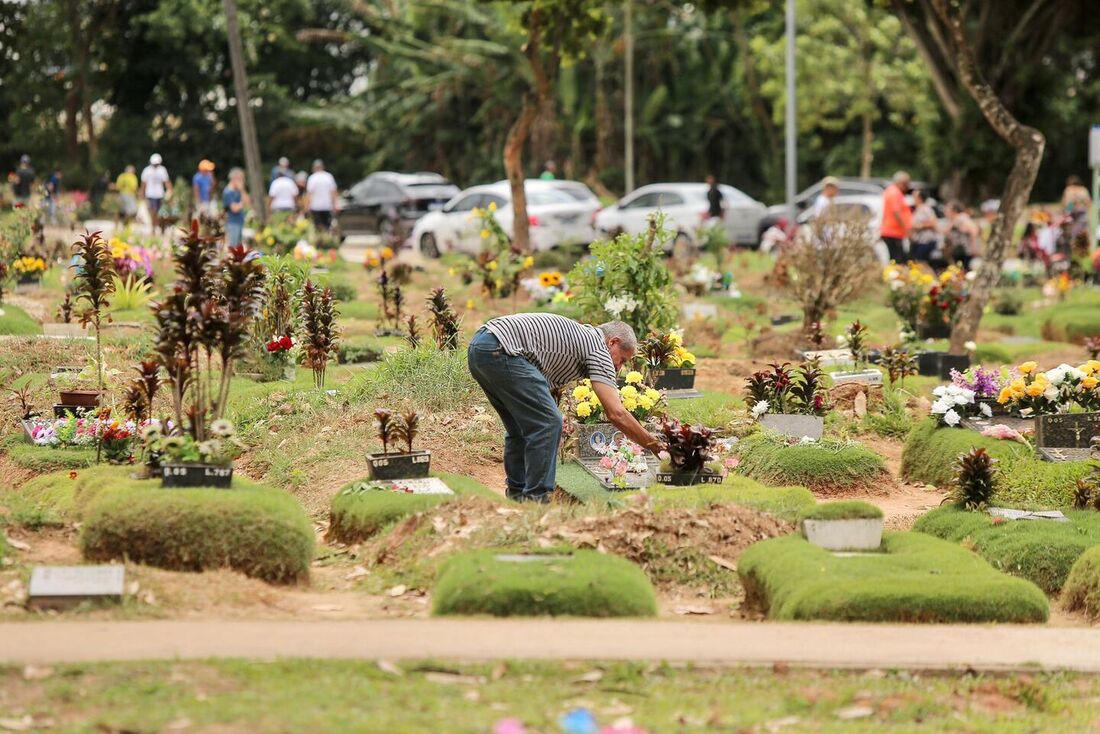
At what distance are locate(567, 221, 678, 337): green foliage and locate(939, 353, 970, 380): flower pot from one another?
2.81m

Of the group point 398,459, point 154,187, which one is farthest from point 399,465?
point 154,187

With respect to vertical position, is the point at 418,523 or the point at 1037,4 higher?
the point at 1037,4

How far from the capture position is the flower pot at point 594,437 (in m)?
11.6

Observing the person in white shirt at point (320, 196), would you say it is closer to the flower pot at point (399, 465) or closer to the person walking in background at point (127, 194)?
the person walking in background at point (127, 194)

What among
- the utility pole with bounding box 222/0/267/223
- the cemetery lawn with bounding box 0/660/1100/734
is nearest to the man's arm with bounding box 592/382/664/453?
the cemetery lawn with bounding box 0/660/1100/734

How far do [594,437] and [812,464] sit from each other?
152 centimetres

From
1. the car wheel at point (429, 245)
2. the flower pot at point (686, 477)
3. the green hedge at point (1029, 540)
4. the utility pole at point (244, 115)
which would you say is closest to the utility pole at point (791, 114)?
the car wheel at point (429, 245)

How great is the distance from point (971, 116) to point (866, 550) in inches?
920

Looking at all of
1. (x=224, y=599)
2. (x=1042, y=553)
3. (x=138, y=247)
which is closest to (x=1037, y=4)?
(x=138, y=247)

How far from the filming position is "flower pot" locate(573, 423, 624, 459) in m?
11.6

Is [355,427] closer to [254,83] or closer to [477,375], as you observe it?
[477,375]

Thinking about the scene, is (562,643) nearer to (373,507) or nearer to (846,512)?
(846,512)

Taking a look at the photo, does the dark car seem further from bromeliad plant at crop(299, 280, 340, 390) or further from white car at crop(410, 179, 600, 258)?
bromeliad plant at crop(299, 280, 340, 390)

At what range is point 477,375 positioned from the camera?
9898mm
